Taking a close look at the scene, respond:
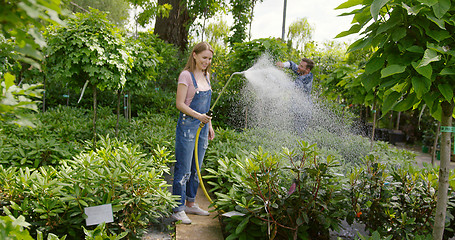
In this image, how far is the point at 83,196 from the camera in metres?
2.21

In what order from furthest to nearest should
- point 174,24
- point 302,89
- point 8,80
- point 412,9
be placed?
point 174,24 → point 302,89 → point 412,9 → point 8,80

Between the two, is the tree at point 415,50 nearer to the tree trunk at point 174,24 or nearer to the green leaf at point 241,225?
the green leaf at point 241,225

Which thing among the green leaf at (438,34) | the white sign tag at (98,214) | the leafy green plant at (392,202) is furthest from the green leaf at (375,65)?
the white sign tag at (98,214)

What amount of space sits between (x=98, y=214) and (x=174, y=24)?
8.12 meters

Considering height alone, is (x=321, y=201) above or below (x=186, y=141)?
below

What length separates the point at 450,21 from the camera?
1582 mm

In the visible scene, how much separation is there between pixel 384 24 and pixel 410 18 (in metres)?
0.14

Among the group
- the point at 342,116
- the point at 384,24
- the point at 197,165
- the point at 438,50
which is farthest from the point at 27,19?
the point at 342,116

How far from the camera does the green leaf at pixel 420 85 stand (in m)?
1.54

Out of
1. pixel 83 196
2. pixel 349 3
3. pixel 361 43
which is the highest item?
pixel 349 3

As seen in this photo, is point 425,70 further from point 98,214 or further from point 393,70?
point 98,214

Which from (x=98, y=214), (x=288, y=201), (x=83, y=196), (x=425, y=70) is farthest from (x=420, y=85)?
(x=83, y=196)

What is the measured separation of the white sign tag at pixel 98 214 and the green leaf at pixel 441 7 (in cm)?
217

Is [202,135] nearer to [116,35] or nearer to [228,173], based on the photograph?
[228,173]
